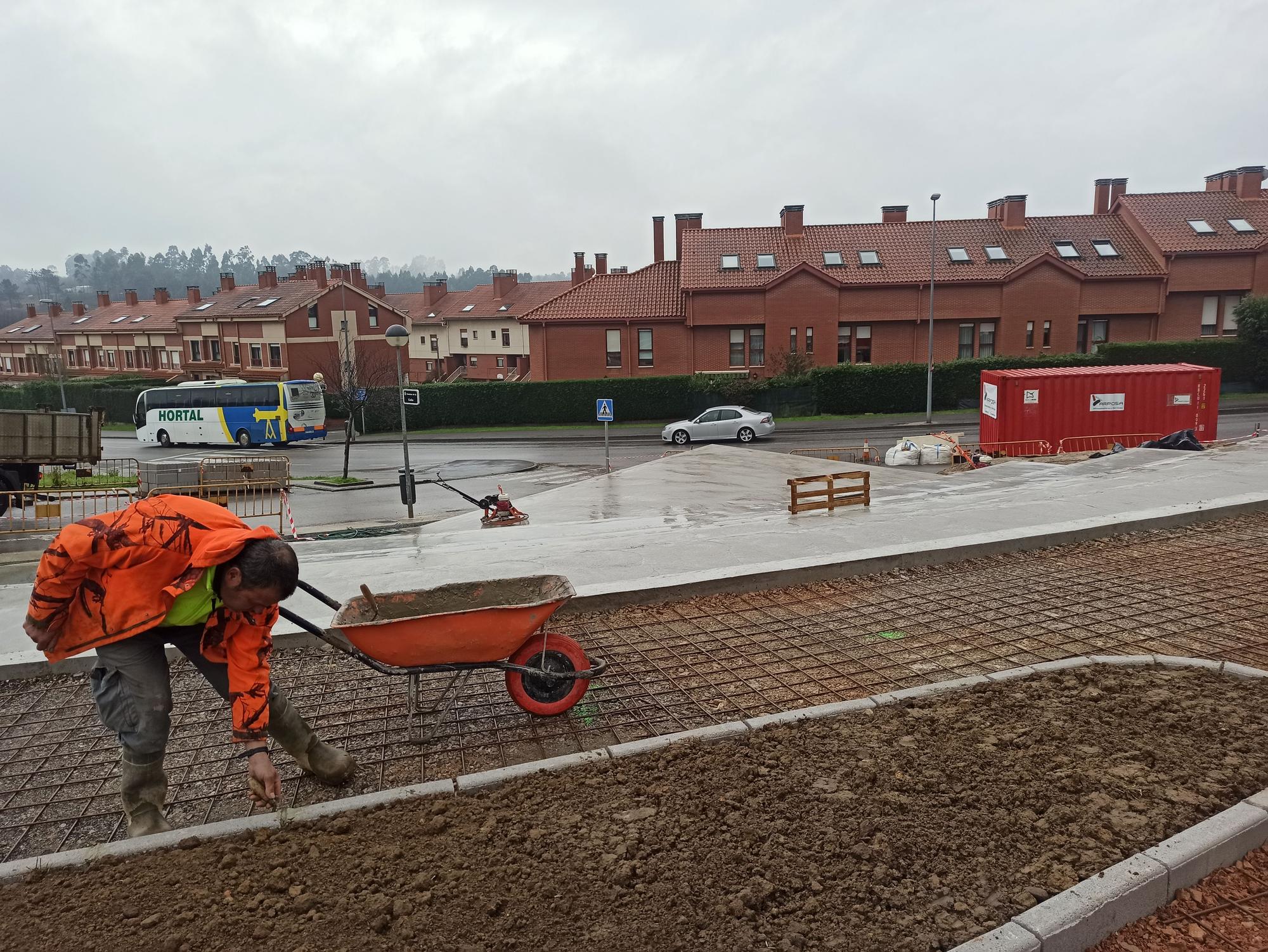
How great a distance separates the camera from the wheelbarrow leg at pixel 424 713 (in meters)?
5.11

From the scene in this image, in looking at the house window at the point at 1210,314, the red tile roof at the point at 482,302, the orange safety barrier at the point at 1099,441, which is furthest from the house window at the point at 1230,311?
the red tile roof at the point at 482,302

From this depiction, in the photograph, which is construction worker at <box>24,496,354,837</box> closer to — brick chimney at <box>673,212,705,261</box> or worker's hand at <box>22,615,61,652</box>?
worker's hand at <box>22,615,61,652</box>

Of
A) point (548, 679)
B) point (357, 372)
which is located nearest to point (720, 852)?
point (548, 679)

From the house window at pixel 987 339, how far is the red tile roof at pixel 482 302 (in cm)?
3215

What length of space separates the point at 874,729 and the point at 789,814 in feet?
3.64

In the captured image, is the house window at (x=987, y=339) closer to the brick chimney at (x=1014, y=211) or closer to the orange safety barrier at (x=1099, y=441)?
the brick chimney at (x=1014, y=211)

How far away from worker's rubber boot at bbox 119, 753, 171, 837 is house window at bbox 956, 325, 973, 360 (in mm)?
43139

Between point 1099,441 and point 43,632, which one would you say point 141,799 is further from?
point 1099,441

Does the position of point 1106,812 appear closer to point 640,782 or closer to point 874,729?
point 874,729

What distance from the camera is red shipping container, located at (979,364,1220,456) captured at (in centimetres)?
2327

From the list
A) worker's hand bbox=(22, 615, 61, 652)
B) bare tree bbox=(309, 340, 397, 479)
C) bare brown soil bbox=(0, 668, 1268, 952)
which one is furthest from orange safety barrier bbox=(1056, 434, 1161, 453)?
bare tree bbox=(309, 340, 397, 479)

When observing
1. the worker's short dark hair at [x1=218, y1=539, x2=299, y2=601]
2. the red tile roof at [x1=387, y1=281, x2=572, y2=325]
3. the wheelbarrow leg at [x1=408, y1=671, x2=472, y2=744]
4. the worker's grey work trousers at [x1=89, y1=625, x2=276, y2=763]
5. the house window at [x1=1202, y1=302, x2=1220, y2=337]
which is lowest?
the wheelbarrow leg at [x1=408, y1=671, x2=472, y2=744]

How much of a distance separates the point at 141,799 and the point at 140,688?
1.90 ft

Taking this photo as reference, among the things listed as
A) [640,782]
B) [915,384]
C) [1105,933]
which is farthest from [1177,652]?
[915,384]
